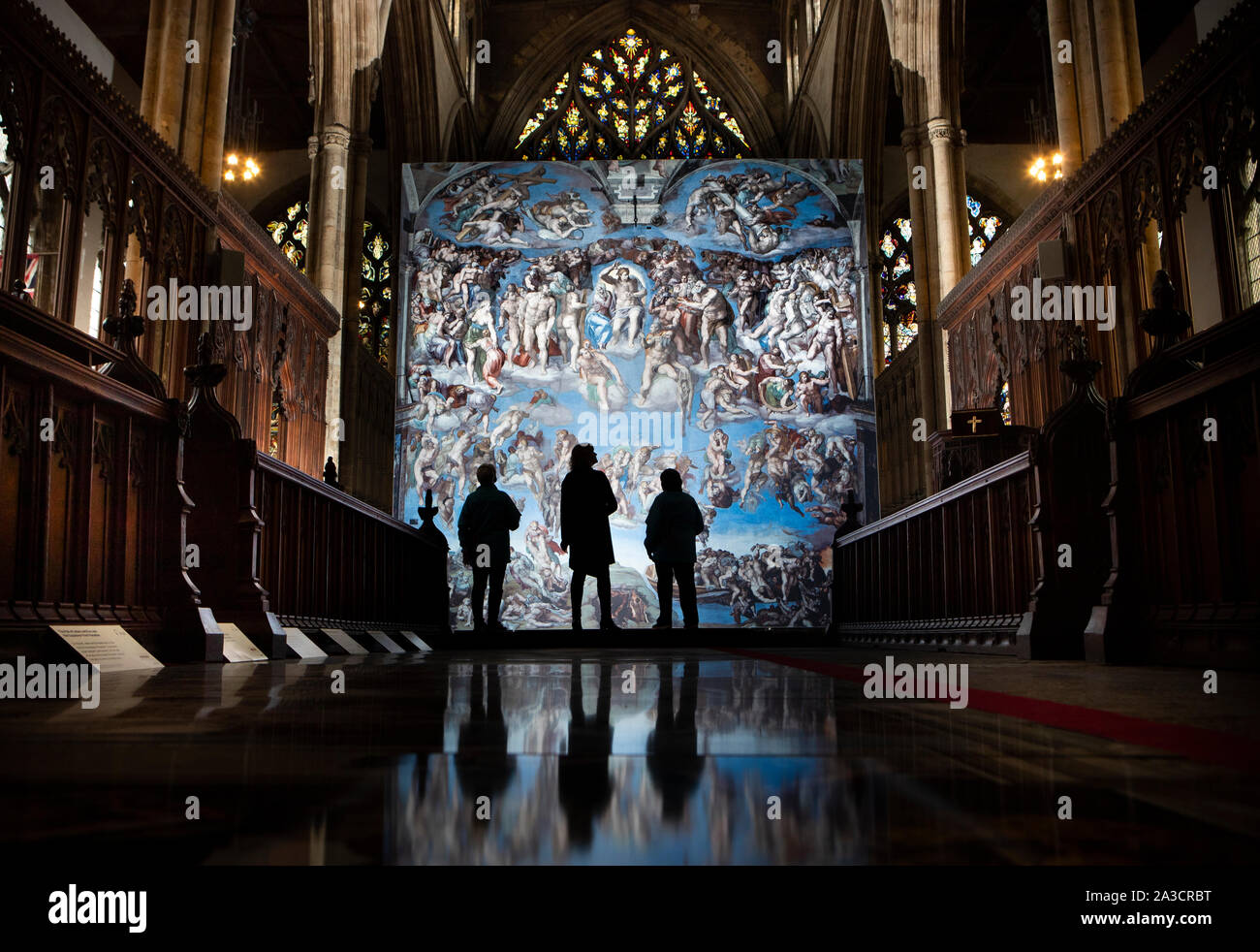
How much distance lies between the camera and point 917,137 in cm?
1298

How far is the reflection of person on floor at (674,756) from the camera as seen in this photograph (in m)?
0.80

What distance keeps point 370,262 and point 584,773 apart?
63.7 ft

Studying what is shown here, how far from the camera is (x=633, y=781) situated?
893 millimetres

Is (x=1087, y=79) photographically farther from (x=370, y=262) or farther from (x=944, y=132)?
(x=370, y=262)

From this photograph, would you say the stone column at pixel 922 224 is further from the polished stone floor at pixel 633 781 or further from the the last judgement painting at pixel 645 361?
the polished stone floor at pixel 633 781

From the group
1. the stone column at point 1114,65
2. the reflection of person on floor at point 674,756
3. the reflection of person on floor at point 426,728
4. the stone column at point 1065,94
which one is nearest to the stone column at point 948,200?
the stone column at point 1065,94

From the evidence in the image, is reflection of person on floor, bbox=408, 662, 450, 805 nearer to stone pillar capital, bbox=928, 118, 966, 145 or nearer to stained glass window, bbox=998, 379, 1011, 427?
stained glass window, bbox=998, 379, 1011, 427

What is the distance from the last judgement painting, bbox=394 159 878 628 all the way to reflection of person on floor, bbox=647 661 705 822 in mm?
10555

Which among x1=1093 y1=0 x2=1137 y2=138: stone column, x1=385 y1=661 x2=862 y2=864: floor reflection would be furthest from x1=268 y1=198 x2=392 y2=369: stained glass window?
x1=385 y1=661 x2=862 y2=864: floor reflection

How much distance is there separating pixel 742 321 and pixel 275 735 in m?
12.1

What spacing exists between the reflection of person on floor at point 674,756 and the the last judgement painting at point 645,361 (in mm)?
10555

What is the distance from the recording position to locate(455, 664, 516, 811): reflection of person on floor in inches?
34.2

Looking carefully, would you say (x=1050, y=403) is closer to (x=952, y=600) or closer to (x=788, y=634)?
(x=788, y=634)

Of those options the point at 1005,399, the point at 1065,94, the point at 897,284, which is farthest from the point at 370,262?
the point at 1065,94
